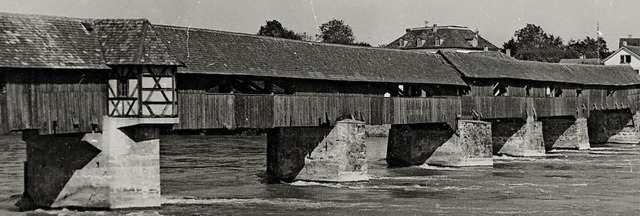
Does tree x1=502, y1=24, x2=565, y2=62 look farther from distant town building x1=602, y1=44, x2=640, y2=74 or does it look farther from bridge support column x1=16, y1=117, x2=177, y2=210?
bridge support column x1=16, y1=117, x2=177, y2=210

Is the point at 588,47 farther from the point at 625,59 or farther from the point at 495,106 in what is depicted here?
the point at 495,106

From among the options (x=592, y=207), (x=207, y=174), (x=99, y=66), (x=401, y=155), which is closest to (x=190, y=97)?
(x=99, y=66)

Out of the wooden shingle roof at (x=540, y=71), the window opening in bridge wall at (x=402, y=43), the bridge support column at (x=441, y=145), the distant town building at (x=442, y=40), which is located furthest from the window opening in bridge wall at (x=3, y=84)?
the window opening in bridge wall at (x=402, y=43)

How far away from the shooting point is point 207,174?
32.3m

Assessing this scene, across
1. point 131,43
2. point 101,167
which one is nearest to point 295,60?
point 131,43

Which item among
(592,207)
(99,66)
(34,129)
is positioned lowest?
(592,207)

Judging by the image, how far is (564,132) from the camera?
51062 mm

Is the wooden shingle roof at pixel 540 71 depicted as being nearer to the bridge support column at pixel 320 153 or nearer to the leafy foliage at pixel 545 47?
the bridge support column at pixel 320 153

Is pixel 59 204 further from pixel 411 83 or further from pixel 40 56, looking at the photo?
pixel 411 83

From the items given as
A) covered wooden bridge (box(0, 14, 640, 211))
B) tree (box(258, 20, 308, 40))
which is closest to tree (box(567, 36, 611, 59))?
tree (box(258, 20, 308, 40))

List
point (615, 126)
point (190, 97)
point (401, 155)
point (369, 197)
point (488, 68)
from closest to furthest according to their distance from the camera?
point (190, 97) → point (369, 197) → point (401, 155) → point (488, 68) → point (615, 126)

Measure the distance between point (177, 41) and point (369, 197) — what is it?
699 cm

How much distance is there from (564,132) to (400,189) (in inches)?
994

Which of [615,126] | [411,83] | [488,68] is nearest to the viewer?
[411,83]
